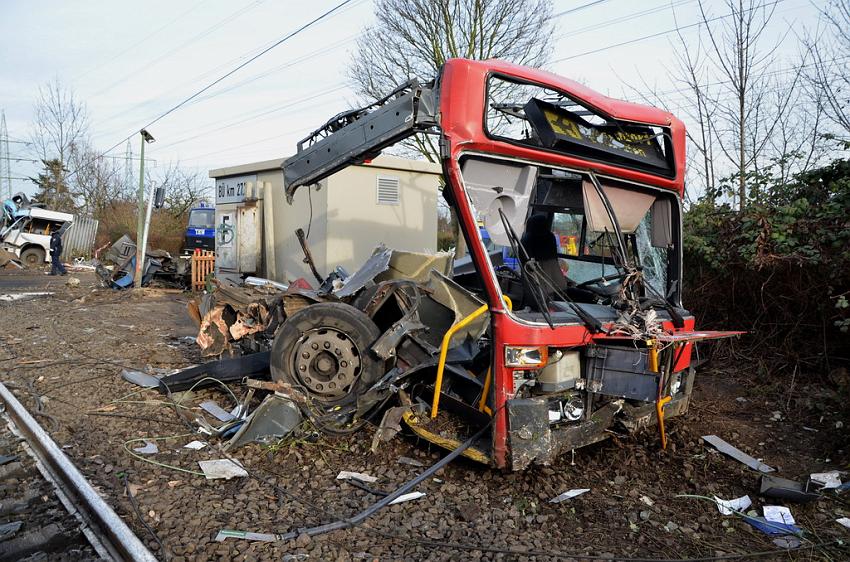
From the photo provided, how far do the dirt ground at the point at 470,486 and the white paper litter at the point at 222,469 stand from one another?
7 cm

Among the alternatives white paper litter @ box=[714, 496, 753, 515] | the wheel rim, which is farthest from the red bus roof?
white paper litter @ box=[714, 496, 753, 515]

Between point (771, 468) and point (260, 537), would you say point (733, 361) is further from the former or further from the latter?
point (260, 537)

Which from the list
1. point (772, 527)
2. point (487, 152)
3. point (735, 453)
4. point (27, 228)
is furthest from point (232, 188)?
point (27, 228)

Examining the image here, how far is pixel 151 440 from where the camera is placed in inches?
194

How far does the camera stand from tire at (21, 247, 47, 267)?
2314 cm

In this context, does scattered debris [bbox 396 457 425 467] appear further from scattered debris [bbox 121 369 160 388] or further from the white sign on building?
the white sign on building

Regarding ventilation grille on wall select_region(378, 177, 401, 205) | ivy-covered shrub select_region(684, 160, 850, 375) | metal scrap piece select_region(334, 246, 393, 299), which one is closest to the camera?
metal scrap piece select_region(334, 246, 393, 299)

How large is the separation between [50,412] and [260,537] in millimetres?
3417

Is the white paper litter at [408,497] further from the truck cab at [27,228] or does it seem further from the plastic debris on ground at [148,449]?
the truck cab at [27,228]

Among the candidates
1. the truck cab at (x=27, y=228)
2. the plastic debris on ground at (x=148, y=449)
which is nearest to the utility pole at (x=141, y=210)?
the truck cab at (x=27, y=228)

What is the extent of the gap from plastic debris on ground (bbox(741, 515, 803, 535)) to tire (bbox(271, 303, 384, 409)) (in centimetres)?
281

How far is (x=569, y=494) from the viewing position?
4.11m

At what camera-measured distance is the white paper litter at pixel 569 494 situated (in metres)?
4.03

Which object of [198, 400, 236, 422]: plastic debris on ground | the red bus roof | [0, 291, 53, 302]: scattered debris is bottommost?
[198, 400, 236, 422]: plastic debris on ground
